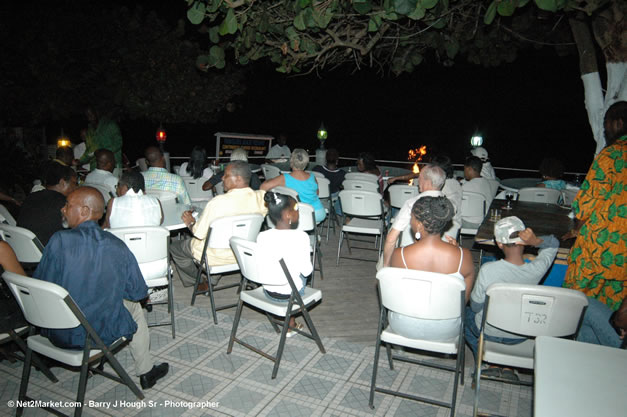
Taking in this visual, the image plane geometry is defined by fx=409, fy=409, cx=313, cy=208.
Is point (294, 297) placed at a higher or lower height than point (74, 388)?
higher

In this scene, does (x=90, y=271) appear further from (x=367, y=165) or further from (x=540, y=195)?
(x=540, y=195)

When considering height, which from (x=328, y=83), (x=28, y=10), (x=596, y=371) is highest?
(x=328, y=83)

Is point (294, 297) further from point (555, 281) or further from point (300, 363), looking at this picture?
point (555, 281)

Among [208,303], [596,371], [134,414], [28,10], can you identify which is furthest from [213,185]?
[28,10]

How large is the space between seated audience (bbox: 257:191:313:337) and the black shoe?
2.95ft

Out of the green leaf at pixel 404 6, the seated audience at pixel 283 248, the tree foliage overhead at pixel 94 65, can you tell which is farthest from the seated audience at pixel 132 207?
the tree foliage overhead at pixel 94 65

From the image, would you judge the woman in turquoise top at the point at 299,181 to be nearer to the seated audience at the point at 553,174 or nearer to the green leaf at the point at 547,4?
the green leaf at the point at 547,4

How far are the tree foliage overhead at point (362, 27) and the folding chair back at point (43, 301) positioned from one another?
89.3 inches

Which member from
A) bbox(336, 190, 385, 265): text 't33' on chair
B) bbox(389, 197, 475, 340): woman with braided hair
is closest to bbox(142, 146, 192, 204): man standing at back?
bbox(336, 190, 385, 265): text 't33' on chair

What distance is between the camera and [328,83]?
2481 cm

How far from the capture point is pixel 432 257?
2.60 metres

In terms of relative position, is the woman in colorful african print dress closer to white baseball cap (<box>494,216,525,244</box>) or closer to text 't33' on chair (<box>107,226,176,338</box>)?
white baseball cap (<box>494,216,525,244</box>)

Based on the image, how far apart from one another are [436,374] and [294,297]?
1.23 metres

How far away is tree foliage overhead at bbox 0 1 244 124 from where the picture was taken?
754 cm
